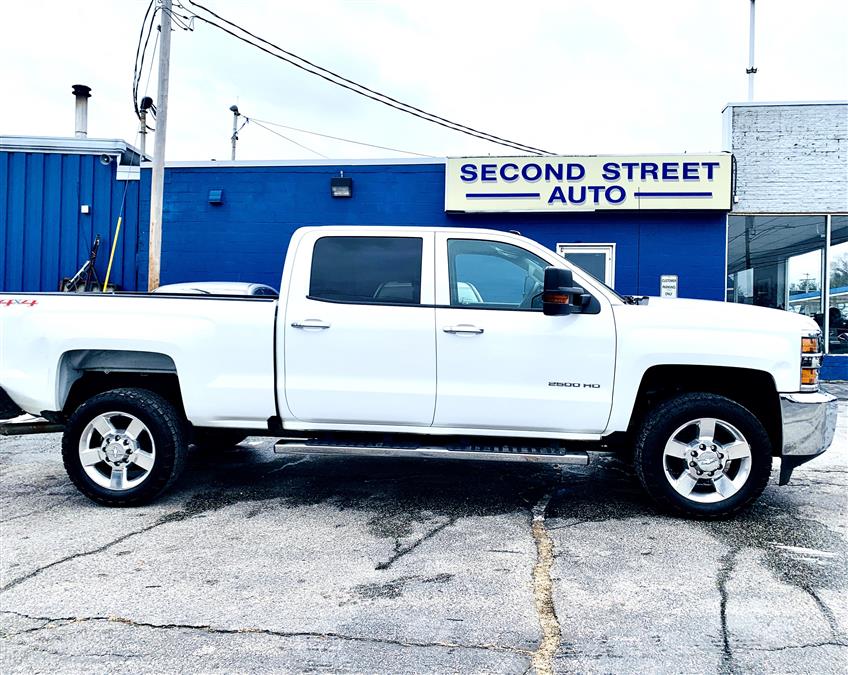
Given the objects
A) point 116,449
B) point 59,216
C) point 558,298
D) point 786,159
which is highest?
point 786,159

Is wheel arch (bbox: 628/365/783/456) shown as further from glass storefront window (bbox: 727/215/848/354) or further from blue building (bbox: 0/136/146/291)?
blue building (bbox: 0/136/146/291)

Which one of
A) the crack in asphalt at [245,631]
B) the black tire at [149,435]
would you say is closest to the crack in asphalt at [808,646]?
the crack in asphalt at [245,631]

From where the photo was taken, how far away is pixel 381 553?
382 cm

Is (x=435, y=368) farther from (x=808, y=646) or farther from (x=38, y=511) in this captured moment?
(x=38, y=511)

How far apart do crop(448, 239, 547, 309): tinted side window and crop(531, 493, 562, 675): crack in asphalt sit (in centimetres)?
151

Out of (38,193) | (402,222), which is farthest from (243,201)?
(38,193)

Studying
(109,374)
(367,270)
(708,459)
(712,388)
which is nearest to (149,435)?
(109,374)

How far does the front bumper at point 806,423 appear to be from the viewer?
4.24m

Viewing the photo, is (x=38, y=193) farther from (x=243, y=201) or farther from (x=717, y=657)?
(x=717, y=657)

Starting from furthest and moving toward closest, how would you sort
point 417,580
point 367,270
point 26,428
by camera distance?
point 26,428
point 367,270
point 417,580

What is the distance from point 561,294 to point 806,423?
1798 millimetres

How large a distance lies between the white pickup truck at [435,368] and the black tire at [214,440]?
96 millimetres

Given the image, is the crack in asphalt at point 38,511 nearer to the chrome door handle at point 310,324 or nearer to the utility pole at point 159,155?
the chrome door handle at point 310,324

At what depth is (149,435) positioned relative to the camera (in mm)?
4684
